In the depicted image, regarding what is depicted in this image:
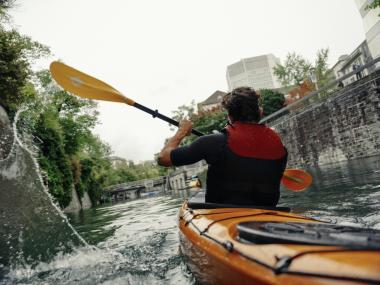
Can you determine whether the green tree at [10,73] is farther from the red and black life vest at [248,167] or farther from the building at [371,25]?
the building at [371,25]

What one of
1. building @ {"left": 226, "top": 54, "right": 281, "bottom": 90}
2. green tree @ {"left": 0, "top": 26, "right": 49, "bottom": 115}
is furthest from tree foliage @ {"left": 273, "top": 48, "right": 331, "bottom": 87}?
building @ {"left": 226, "top": 54, "right": 281, "bottom": 90}

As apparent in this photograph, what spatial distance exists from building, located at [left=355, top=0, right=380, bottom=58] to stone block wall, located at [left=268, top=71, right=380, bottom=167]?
1401cm

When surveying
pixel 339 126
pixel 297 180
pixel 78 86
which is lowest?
pixel 297 180

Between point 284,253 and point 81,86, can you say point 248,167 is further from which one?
point 81,86

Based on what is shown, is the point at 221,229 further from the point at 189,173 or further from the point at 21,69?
the point at 189,173

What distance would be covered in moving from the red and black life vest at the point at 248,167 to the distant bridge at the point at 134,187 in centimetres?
5059

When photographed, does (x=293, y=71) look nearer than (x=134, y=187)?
Yes

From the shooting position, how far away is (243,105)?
3.21 m

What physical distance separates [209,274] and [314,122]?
53.5 feet

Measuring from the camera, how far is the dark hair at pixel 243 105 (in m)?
3.21

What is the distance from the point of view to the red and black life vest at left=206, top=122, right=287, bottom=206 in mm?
2939

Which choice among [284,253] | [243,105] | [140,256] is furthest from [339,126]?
[284,253]

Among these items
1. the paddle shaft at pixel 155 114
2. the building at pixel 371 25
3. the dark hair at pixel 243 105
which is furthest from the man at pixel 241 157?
the building at pixel 371 25

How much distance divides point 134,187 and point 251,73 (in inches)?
3401
